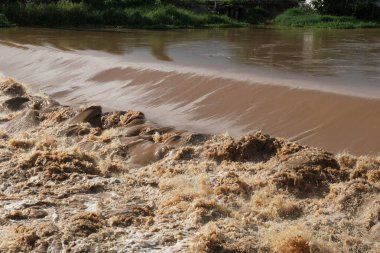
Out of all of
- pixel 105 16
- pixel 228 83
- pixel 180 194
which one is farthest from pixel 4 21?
pixel 180 194

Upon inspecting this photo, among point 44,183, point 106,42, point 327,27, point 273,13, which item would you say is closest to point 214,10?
point 273,13

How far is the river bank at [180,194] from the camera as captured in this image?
16.1 ft

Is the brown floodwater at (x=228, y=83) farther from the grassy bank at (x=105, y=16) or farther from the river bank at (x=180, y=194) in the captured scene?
the grassy bank at (x=105, y=16)

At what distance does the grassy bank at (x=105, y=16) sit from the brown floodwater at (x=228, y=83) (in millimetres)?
8509

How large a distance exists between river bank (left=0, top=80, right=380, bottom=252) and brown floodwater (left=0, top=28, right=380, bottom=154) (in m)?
0.70

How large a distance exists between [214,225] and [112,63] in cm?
750

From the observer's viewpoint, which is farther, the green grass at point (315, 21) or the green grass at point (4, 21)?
the green grass at point (315, 21)

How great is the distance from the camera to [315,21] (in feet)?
96.0

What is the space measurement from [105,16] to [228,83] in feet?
60.5

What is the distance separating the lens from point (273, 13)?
3303 cm

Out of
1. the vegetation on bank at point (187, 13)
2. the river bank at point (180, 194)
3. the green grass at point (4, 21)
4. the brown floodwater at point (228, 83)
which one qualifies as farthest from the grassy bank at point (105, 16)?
the river bank at point (180, 194)

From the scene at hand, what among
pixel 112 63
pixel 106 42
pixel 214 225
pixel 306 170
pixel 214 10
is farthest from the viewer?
pixel 214 10

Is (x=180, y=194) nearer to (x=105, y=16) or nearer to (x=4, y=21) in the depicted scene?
(x=4, y=21)

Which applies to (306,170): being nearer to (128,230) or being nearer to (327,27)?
(128,230)
